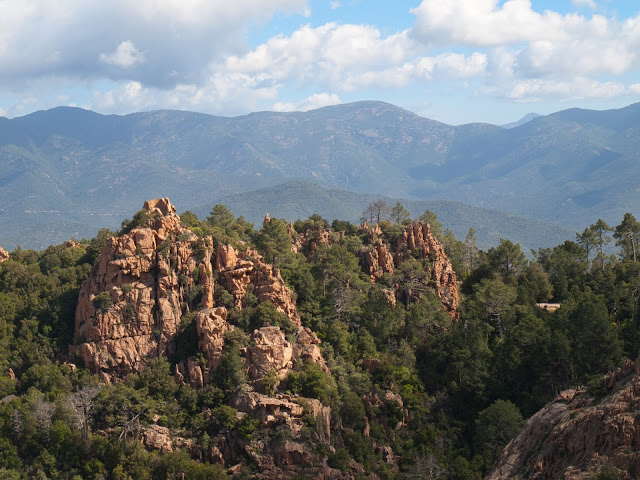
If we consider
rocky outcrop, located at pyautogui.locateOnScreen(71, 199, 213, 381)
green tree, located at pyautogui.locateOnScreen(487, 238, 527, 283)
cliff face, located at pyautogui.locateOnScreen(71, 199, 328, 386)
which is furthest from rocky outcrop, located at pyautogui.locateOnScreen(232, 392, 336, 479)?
green tree, located at pyautogui.locateOnScreen(487, 238, 527, 283)

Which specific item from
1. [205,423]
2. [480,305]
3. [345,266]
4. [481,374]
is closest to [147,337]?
[205,423]

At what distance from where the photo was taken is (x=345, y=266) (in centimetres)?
7475

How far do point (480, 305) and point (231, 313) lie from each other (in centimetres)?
2836

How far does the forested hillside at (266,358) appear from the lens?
174 feet

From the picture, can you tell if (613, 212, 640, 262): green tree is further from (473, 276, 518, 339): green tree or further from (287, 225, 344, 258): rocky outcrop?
(287, 225, 344, 258): rocky outcrop

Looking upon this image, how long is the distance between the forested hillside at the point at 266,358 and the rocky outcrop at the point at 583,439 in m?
7.95

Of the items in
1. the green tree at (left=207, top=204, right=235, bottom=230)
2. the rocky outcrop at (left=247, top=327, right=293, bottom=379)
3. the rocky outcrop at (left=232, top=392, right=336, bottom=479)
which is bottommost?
the rocky outcrop at (left=232, top=392, right=336, bottom=479)

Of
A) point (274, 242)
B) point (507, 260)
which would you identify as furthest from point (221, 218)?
point (507, 260)

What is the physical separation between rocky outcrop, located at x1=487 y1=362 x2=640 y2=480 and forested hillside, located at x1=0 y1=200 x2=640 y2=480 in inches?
313

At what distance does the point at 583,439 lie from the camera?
3375cm

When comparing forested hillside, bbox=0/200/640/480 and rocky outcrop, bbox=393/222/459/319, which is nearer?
forested hillside, bbox=0/200/640/480

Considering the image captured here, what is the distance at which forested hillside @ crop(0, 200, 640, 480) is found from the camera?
53.0 meters

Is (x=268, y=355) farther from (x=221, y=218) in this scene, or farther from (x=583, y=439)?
(x=221, y=218)

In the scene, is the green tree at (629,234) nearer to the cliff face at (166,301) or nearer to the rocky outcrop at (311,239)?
the rocky outcrop at (311,239)
